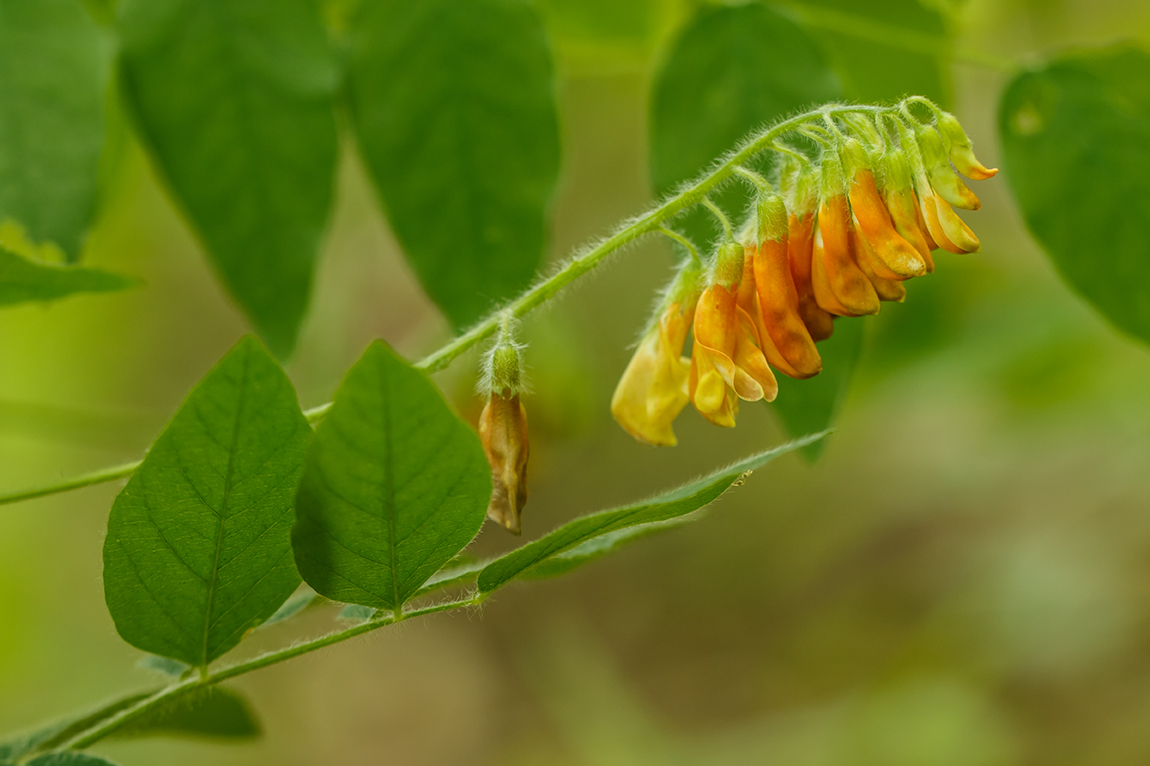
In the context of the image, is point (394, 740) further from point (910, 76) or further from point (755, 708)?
point (910, 76)

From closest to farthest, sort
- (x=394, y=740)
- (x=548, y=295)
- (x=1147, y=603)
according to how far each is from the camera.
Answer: (x=548, y=295) → (x=1147, y=603) → (x=394, y=740)

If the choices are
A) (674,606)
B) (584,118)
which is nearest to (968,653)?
(674,606)

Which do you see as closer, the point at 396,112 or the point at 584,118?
the point at 396,112

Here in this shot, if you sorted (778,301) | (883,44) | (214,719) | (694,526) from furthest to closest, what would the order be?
(694,526) → (883,44) → (214,719) → (778,301)

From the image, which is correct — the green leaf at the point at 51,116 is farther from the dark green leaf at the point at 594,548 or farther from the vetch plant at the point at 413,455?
the dark green leaf at the point at 594,548

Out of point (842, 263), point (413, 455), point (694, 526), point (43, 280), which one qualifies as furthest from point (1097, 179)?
point (694, 526)

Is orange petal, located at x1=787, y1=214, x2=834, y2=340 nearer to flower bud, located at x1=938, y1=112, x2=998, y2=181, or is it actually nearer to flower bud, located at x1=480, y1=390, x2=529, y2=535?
flower bud, located at x1=938, y1=112, x2=998, y2=181

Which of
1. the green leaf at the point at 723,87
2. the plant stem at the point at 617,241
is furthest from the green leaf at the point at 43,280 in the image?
the green leaf at the point at 723,87

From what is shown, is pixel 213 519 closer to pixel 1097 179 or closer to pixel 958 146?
pixel 958 146
